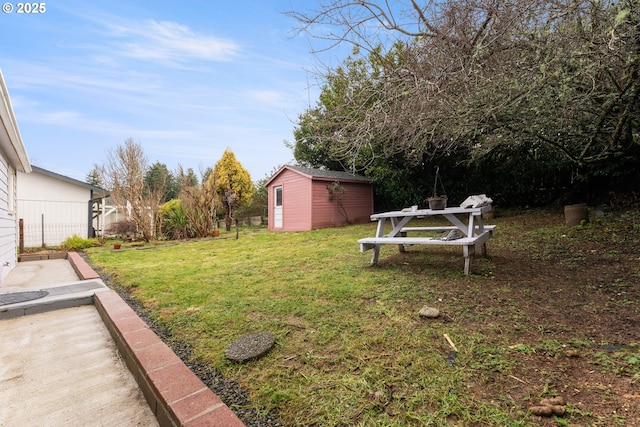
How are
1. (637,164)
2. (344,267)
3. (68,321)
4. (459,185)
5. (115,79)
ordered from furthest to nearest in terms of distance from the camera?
1. (459,185)
2. (115,79)
3. (637,164)
4. (344,267)
5. (68,321)

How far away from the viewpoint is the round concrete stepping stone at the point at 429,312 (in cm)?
229

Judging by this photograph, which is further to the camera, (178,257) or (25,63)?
(25,63)

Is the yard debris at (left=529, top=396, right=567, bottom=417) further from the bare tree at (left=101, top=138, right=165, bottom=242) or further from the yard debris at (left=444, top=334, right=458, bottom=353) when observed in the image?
the bare tree at (left=101, top=138, right=165, bottom=242)

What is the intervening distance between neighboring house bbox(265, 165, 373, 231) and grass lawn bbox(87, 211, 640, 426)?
704 centimetres

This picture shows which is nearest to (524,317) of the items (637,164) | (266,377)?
(266,377)

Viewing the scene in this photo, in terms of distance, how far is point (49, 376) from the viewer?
5.96ft

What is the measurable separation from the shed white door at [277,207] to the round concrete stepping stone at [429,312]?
35.0 feet

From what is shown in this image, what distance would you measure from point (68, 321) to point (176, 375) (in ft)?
6.81

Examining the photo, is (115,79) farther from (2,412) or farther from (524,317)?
(524,317)

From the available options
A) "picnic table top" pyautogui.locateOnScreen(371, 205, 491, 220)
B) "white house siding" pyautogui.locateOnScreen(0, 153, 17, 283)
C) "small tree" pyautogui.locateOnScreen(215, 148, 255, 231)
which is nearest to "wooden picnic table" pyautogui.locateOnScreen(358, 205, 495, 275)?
"picnic table top" pyautogui.locateOnScreen(371, 205, 491, 220)

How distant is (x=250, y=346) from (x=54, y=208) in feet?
38.8

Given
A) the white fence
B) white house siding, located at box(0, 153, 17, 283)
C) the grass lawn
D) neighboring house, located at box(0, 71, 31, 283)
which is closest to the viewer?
the grass lawn

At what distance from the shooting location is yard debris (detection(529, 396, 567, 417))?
123cm

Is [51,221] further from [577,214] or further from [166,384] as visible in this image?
[577,214]
